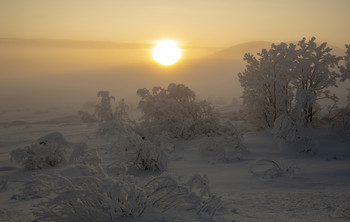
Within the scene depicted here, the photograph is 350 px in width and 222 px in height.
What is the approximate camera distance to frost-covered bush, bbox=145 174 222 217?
12.0 ft

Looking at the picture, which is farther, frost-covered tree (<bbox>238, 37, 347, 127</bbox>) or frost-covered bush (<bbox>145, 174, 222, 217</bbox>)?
frost-covered tree (<bbox>238, 37, 347, 127</bbox>)

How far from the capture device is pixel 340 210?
142 inches

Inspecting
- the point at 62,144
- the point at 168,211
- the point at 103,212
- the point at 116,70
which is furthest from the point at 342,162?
the point at 116,70

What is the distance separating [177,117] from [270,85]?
3.40m

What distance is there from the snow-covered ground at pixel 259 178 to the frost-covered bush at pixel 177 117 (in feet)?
2.94

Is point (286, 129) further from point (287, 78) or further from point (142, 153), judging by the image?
point (142, 153)

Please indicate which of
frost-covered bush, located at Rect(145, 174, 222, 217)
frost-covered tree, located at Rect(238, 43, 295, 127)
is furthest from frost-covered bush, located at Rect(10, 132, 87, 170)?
frost-covered tree, located at Rect(238, 43, 295, 127)

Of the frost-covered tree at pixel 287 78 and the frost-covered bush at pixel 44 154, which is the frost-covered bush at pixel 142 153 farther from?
the frost-covered tree at pixel 287 78

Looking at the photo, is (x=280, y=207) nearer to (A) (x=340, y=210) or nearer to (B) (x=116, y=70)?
(A) (x=340, y=210)

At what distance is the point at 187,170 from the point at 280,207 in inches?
116

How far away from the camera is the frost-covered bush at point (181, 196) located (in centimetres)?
367

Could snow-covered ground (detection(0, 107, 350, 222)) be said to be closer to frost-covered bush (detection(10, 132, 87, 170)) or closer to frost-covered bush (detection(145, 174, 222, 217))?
frost-covered bush (detection(145, 174, 222, 217))

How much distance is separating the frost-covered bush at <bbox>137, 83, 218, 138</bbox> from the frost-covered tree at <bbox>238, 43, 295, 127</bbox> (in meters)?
1.70

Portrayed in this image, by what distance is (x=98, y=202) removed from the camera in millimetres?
3434
